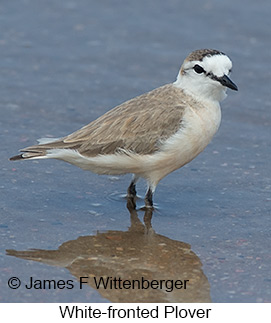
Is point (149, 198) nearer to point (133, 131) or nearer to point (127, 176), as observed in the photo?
point (133, 131)

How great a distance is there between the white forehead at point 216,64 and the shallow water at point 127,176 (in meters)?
1.44

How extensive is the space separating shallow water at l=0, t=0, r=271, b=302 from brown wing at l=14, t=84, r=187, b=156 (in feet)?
2.21

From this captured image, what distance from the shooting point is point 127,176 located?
30.5 ft

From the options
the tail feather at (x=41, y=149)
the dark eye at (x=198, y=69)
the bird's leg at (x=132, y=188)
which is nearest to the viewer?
the tail feather at (x=41, y=149)

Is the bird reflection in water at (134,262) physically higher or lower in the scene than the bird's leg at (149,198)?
lower

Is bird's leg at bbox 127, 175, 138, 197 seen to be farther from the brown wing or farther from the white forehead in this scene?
the white forehead

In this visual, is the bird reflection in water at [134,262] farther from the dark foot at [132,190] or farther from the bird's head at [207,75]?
the bird's head at [207,75]

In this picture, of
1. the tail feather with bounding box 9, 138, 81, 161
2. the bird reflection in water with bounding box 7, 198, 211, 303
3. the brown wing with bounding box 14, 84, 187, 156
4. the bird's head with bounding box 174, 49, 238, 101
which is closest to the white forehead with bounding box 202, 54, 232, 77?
the bird's head with bounding box 174, 49, 238, 101

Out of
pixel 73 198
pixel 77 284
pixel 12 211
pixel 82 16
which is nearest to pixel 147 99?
pixel 73 198

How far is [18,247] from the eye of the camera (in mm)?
7375

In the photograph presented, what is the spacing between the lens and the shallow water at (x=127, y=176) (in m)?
7.11

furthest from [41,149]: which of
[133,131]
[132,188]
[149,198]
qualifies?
[149,198]

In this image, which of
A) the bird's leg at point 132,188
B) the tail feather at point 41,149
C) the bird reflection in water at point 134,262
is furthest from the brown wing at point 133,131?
the bird reflection in water at point 134,262

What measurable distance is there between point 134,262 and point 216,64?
2.24 metres
